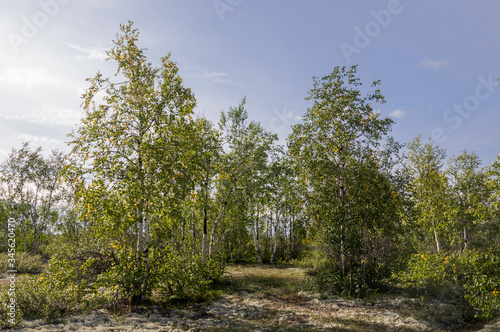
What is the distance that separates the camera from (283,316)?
36.2 feet

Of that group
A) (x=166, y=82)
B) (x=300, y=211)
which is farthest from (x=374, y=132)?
(x=166, y=82)

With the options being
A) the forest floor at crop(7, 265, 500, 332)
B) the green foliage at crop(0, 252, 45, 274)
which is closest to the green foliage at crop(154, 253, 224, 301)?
the forest floor at crop(7, 265, 500, 332)

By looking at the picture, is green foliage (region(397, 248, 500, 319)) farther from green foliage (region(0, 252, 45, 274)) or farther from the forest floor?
green foliage (region(0, 252, 45, 274))

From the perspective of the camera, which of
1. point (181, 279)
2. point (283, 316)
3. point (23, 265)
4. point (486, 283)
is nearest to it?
point (486, 283)

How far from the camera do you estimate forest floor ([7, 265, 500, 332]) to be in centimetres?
922

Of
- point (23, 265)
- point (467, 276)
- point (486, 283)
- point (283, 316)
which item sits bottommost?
point (283, 316)

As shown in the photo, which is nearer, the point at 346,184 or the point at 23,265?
the point at 346,184

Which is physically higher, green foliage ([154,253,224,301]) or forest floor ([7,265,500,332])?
green foliage ([154,253,224,301])

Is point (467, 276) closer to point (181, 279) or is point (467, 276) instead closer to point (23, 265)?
point (181, 279)

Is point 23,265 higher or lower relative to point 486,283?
lower

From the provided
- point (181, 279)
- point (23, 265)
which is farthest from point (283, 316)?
point (23, 265)

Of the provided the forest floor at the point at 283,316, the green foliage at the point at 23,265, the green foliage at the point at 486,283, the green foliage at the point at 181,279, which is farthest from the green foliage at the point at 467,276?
the green foliage at the point at 23,265

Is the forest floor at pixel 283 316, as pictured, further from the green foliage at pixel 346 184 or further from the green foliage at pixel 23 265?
the green foliage at pixel 23 265

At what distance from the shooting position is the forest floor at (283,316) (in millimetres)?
9219
